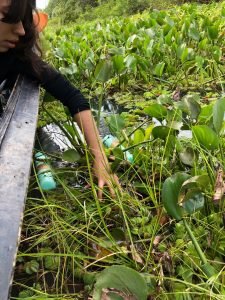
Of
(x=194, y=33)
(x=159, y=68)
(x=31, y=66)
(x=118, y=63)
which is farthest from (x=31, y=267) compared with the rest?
(x=194, y=33)

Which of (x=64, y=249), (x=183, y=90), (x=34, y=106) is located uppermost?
(x=34, y=106)

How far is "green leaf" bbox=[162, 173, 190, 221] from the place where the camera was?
2.90 ft

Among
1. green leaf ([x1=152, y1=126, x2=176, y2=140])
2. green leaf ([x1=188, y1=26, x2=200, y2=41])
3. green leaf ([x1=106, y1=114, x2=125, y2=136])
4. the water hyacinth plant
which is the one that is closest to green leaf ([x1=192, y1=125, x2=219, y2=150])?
the water hyacinth plant

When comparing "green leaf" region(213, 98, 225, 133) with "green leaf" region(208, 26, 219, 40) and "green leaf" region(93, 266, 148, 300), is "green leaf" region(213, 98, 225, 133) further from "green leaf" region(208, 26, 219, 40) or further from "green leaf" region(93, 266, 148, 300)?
"green leaf" region(208, 26, 219, 40)

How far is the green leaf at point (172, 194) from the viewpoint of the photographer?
34.8 inches

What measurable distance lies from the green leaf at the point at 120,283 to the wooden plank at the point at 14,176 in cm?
14

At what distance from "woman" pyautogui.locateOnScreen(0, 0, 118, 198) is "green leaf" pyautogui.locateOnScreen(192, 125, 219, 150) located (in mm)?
270

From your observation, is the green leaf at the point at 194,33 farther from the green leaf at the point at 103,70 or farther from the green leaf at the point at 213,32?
the green leaf at the point at 103,70

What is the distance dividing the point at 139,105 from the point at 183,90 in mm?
A: 358

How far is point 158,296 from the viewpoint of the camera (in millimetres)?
779

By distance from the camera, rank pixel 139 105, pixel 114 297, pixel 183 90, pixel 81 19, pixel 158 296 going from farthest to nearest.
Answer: pixel 81 19
pixel 183 90
pixel 139 105
pixel 158 296
pixel 114 297

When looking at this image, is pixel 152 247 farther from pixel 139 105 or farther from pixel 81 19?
pixel 81 19

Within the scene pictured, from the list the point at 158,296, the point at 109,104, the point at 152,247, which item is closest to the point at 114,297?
the point at 158,296

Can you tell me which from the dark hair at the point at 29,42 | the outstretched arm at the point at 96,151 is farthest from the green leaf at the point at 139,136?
the dark hair at the point at 29,42
